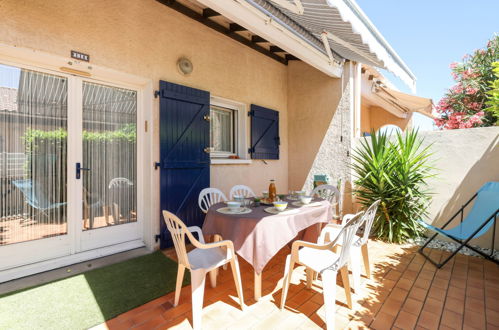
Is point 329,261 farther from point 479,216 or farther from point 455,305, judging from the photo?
point 479,216

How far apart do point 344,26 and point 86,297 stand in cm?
416

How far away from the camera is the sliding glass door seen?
2826mm

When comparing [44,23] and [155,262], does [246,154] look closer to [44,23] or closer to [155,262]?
[155,262]

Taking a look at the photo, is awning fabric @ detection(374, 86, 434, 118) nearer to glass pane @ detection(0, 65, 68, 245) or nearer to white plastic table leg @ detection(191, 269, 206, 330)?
white plastic table leg @ detection(191, 269, 206, 330)

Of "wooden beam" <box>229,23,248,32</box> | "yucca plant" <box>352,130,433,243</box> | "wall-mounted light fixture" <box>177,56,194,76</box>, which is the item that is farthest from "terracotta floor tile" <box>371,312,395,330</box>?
"wooden beam" <box>229,23,248,32</box>

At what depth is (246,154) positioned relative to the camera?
5387mm

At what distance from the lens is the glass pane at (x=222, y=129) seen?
506cm

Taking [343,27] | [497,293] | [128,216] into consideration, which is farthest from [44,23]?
[497,293]

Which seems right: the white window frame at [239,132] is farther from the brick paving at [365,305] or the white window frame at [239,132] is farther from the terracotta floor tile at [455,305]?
the terracotta floor tile at [455,305]

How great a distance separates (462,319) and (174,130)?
4012mm

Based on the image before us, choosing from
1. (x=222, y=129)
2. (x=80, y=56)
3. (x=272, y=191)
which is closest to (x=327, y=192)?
(x=272, y=191)

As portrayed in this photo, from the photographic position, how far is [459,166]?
4098mm

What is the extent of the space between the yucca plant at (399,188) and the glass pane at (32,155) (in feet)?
15.2

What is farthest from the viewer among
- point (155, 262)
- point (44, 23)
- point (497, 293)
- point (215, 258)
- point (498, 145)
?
point (498, 145)
